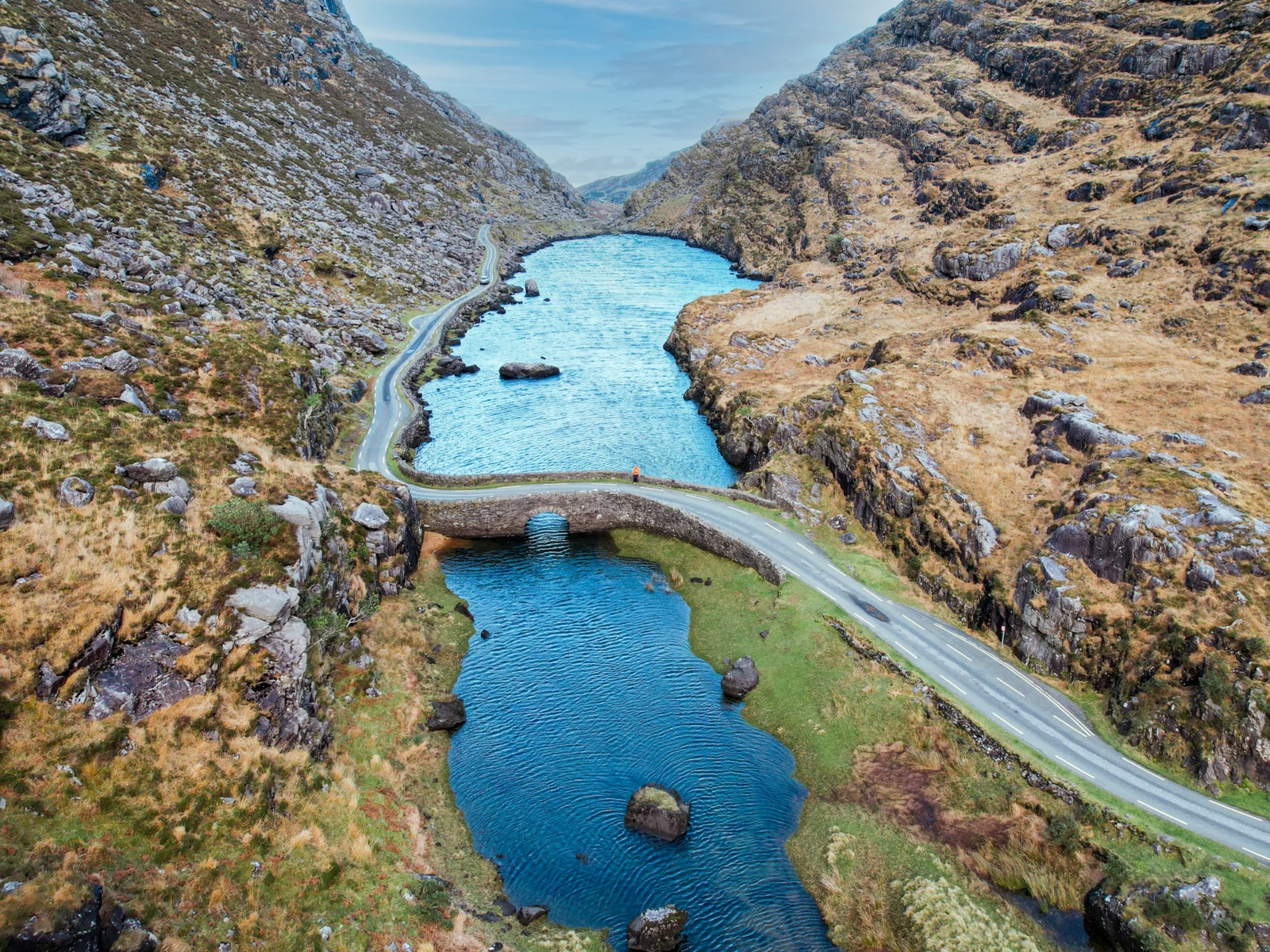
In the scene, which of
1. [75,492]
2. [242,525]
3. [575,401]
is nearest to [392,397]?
[575,401]

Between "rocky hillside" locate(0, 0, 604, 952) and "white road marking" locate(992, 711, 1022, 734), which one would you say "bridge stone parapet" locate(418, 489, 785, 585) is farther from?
"white road marking" locate(992, 711, 1022, 734)

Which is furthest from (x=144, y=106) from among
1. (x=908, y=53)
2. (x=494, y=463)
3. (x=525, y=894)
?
(x=908, y=53)

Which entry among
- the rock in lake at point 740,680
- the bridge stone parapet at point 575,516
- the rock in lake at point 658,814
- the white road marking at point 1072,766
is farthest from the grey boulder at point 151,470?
the white road marking at point 1072,766

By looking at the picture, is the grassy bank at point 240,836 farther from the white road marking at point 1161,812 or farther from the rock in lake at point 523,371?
the rock in lake at point 523,371

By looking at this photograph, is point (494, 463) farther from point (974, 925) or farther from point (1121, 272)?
point (1121, 272)

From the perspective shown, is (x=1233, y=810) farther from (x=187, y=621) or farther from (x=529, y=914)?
(x=187, y=621)

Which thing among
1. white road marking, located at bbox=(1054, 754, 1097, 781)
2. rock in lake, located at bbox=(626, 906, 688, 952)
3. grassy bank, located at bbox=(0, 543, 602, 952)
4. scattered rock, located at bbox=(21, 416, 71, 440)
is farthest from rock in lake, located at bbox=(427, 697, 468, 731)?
white road marking, located at bbox=(1054, 754, 1097, 781)
